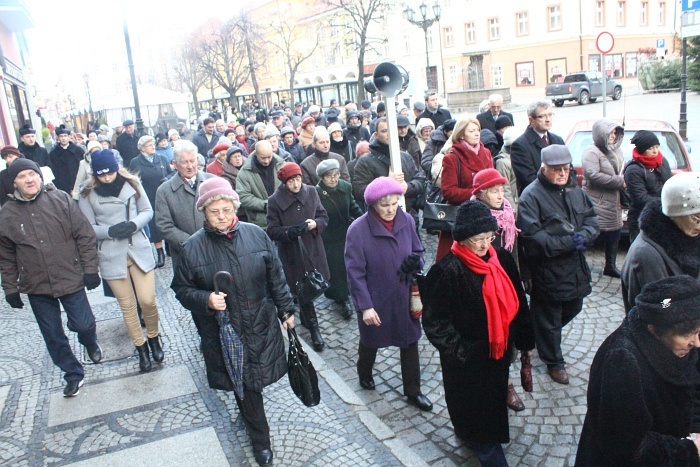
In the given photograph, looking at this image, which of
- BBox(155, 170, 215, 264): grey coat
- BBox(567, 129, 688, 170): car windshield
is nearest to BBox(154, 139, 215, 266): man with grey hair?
BBox(155, 170, 215, 264): grey coat

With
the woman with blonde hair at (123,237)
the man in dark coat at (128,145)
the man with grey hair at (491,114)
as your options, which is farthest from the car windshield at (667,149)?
the man in dark coat at (128,145)

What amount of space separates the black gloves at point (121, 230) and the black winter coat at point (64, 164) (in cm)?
696

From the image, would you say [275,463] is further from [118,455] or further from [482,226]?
[482,226]

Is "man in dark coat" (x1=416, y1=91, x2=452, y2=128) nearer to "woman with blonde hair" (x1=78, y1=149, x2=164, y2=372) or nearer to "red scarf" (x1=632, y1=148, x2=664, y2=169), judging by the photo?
"red scarf" (x1=632, y1=148, x2=664, y2=169)

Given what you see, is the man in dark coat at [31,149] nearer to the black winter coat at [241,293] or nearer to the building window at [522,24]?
the black winter coat at [241,293]

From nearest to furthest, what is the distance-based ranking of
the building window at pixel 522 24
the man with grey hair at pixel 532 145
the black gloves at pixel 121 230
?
1. the black gloves at pixel 121 230
2. the man with grey hair at pixel 532 145
3. the building window at pixel 522 24

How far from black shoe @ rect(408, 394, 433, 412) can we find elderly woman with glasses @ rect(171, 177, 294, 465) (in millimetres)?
1199

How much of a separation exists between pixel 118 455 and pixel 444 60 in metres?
57.3

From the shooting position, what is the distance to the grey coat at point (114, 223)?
527 cm

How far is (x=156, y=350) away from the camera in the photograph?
5578 millimetres

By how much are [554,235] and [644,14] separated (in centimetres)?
5526

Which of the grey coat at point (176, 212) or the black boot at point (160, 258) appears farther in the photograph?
the black boot at point (160, 258)

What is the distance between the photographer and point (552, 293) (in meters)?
4.61

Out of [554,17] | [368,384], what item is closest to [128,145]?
[368,384]
